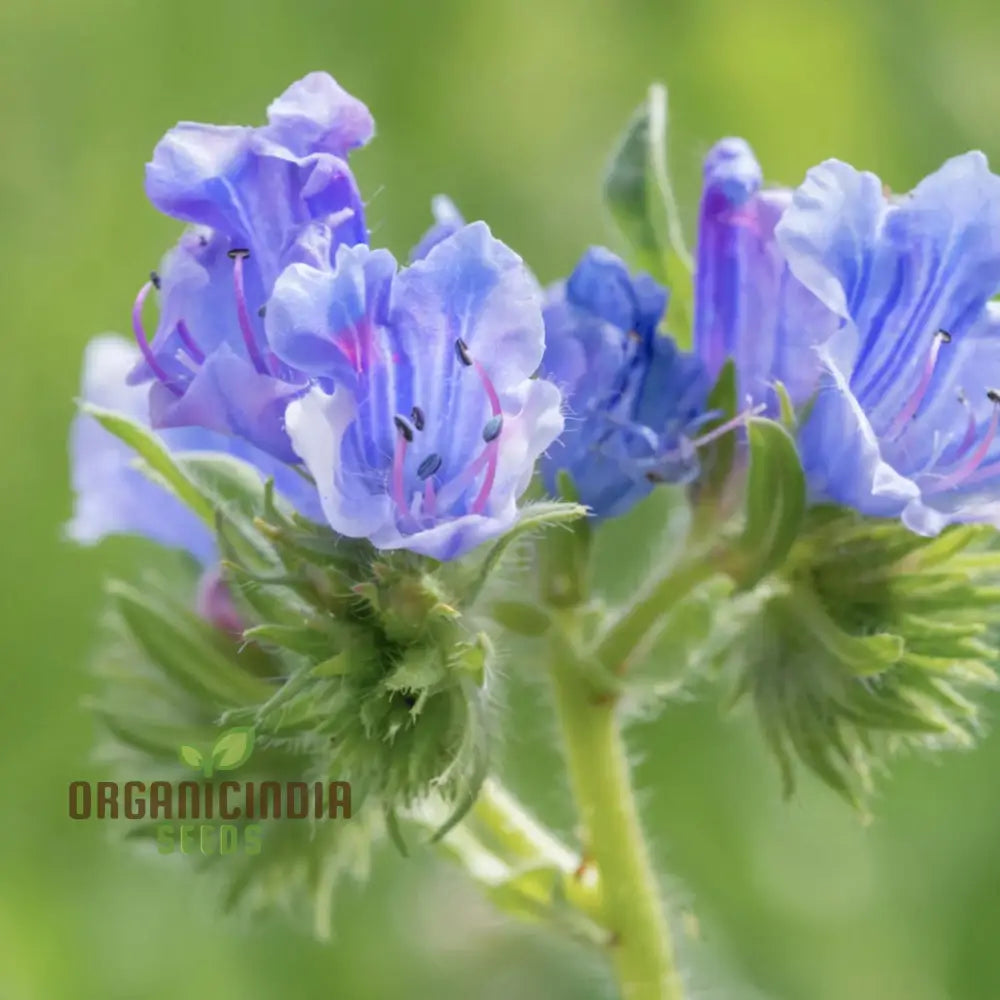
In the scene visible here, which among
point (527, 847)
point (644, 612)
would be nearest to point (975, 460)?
point (644, 612)

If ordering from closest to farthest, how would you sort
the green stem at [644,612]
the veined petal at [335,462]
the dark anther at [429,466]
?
the veined petal at [335,462]
the dark anther at [429,466]
the green stem at [644,612]

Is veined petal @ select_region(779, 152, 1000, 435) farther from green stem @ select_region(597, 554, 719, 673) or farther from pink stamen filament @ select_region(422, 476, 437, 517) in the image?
pink stamen filament @ select_region(422, 476, 437, 517)

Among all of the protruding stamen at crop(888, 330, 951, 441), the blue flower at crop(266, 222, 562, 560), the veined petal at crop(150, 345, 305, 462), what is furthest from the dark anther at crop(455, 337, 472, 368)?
the protruding stamen at crop(888, 330, 951, 441)

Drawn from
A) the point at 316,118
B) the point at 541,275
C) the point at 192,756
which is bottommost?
the point at 192,756

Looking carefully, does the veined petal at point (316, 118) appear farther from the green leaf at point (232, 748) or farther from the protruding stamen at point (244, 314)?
the green leaf at point (232, 748)

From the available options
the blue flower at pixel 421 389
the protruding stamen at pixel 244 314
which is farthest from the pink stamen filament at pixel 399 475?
the protruding stamen at pixel 244 314

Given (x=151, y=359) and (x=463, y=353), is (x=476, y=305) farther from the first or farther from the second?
(x=151, y=359)

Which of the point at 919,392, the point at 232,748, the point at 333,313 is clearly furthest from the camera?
the point at 232,748
